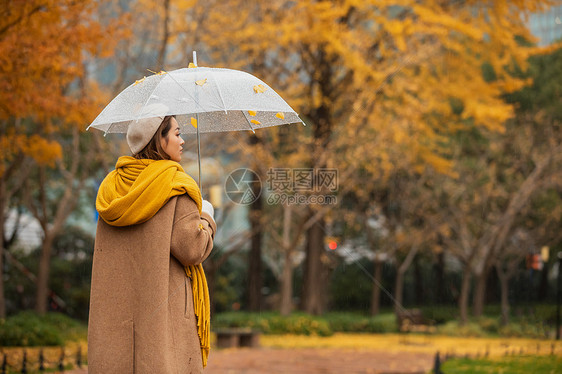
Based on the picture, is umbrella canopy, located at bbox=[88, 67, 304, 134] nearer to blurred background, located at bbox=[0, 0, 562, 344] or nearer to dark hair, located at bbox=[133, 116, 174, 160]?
dark hair, located at bbox=[133, 116, 174, 160]

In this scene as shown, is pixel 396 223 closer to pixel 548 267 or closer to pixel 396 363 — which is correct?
pixel 548 267

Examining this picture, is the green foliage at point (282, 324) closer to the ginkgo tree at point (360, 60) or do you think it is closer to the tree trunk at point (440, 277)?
the ginkgo tree at point (360, 60)

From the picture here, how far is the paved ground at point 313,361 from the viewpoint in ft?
31.7

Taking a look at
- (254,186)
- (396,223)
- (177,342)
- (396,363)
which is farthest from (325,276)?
(177,342)

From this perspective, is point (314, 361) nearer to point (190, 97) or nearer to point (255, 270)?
point (255, 270)

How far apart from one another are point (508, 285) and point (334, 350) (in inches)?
542

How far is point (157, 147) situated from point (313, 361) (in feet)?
27.3

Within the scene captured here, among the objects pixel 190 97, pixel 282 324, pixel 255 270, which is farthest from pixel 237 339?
pixel 190 97

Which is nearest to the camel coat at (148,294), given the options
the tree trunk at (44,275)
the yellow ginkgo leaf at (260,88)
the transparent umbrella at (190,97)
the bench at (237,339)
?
the transparent umbrella at (190,97)

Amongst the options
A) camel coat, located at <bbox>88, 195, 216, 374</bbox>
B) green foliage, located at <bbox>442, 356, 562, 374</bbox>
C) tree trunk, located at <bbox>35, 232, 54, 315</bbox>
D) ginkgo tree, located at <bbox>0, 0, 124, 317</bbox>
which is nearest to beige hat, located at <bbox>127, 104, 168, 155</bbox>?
camel coat, located at <bbox>88, 195, 216, 374</bbox>

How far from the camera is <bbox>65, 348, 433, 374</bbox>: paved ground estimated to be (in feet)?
31.7

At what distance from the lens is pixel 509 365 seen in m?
7.79

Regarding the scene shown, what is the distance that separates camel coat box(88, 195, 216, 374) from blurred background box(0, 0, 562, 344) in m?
4.57

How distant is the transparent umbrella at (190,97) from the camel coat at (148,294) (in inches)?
18.5
